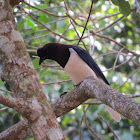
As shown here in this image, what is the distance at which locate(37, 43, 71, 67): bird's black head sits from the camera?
363 centimetres

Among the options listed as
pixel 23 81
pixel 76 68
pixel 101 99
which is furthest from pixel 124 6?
pixel 76 68

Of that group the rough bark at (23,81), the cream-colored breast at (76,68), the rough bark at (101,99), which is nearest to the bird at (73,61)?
the cream-colored breast at (76,68)

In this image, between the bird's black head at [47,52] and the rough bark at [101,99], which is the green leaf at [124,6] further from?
the bird's black head at [47,52]

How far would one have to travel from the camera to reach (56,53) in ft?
12.2

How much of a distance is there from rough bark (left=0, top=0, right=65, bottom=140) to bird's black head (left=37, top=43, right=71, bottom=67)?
45.7 inches

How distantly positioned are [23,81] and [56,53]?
1506 mm

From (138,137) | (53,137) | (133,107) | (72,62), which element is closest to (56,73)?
(138,137)

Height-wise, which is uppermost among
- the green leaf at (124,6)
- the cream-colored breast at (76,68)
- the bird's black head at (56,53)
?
the green leaf at (124,6)

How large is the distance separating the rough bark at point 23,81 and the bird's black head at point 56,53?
3.81 ft

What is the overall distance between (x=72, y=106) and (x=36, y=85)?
467 mm

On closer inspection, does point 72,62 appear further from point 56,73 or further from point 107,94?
point 56,73

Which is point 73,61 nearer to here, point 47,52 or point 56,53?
point 56,53

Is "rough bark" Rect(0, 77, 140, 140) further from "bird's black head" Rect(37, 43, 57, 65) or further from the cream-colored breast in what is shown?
"bird's black head" Rect(37, 43, 57, 65)

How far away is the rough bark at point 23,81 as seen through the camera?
210 cm
